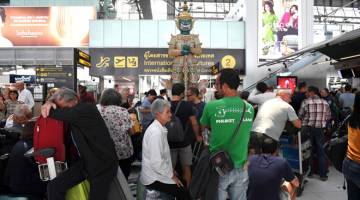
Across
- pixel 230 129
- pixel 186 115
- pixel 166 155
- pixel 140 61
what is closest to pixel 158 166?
pixel 166 155

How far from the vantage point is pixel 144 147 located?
3877mm

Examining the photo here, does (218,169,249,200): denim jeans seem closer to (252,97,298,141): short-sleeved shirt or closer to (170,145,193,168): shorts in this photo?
(170,145,193,168): shorts

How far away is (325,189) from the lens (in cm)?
614

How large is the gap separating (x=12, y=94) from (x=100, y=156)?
21.7 ft

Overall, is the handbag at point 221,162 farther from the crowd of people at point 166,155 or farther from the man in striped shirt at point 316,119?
the man in striped shirt at point 316,119

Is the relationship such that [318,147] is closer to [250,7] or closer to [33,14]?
[250,7]

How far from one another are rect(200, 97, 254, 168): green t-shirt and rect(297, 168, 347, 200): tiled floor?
9.07ft

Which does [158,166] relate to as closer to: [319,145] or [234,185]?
[234,185]

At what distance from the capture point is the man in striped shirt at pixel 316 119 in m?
6.78

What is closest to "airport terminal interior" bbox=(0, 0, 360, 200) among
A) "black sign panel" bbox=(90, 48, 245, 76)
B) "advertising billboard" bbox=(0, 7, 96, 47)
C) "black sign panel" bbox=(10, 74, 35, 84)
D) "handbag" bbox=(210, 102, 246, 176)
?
"handbag" bbox=(210, 102, 246, 176)

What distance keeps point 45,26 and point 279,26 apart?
15626 mm

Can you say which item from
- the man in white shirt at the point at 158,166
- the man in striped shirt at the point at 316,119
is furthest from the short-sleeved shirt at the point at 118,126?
the man in striped shirt at the point at 316,119

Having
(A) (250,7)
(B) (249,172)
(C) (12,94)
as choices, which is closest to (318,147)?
(B) (249,172)

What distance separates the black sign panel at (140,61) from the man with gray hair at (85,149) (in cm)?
1883
